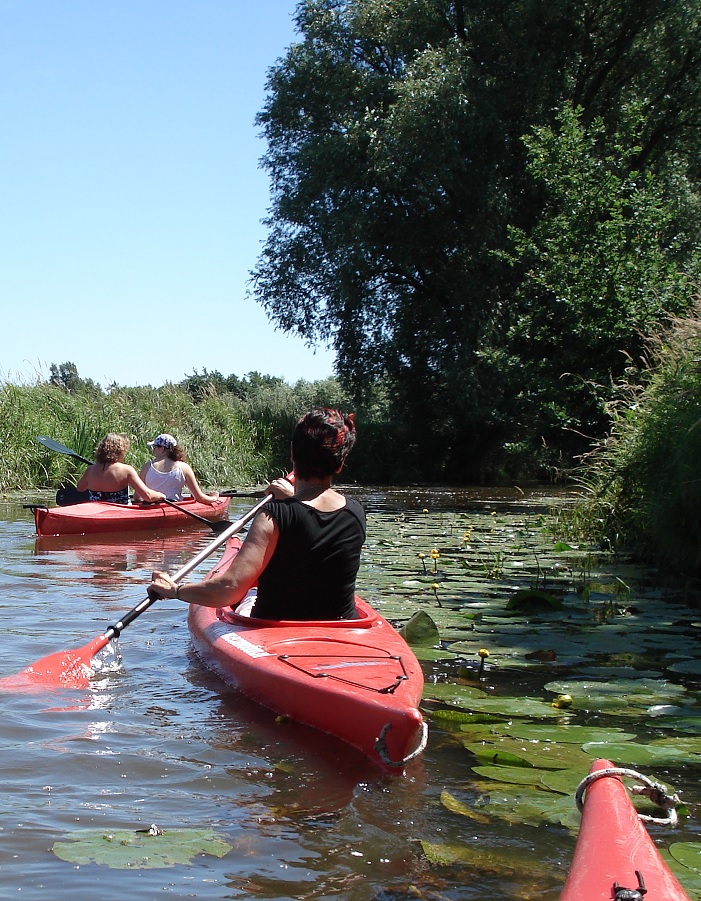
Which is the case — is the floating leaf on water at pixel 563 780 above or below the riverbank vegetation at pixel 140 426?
below

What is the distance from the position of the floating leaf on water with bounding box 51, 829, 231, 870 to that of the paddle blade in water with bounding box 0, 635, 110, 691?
1.70 meters

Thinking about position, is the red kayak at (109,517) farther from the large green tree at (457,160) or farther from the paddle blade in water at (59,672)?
the large green tree at (457,160)

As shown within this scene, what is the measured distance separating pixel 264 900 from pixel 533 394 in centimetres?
1518

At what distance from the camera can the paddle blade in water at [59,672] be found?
4277 millimetres

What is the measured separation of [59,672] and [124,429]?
1220cm

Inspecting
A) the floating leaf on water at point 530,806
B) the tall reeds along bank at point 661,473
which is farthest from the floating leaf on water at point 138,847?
the tall reeds along bank at point 661,473

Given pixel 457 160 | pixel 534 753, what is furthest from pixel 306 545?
pixel 457 160

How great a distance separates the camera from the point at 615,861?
1860 millimetres

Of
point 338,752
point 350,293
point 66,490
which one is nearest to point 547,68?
point 350,293

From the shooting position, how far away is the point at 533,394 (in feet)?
56.0

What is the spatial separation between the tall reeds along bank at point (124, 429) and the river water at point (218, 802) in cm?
1066

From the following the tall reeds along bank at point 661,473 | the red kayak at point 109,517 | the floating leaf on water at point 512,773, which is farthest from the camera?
the red kayak at point 109,517

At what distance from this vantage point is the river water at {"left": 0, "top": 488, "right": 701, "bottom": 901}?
96.1 inches

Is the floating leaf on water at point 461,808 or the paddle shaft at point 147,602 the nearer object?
the floating leaf on water at point 461,808
